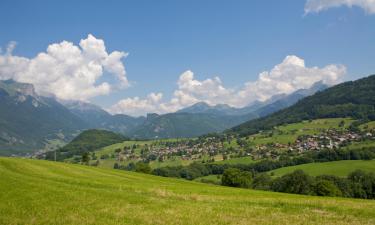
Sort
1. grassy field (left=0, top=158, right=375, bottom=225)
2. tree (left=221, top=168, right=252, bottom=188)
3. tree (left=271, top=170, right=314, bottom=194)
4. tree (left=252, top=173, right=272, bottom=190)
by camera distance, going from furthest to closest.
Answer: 1. tree (left=252, top=173, right=272, bottom=190)
2. tree (left=221, top=168, right=252, bottom=188)
3. tree (left=271, top=170, right=314, bottom=194)
4. grassy field (left=0, top=158, right=375, bottom=225)

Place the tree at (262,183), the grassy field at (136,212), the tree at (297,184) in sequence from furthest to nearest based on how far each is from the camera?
the tree at (262,183) < the tree at (297,184) < the grassy field at (136,212)

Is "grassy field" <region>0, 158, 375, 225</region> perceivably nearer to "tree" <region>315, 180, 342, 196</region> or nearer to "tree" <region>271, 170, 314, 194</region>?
"tree" <region>315, 180, 342, 196</region>

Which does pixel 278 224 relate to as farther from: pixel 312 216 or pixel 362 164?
pixel 362 164

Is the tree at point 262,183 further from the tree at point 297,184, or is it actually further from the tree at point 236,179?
the tree at point 297,184

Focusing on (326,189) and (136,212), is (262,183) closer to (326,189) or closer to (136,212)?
(326,189)

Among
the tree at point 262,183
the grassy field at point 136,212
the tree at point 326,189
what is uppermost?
the grassy field at point 136,212

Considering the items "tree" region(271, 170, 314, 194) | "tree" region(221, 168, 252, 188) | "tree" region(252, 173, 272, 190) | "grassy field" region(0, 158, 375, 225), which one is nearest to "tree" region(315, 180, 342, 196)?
"tree" region(271, 170, 314, 194)

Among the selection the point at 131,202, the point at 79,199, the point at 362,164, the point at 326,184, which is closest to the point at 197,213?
the point at 131,202

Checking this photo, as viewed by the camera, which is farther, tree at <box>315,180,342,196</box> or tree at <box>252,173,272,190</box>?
tree at <box>252,173,272,190</box>

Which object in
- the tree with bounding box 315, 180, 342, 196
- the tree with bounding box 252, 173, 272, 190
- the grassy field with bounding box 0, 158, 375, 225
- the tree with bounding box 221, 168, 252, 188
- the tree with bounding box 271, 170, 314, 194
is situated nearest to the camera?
the grassy field with bounding box 0, 158, 375, 225

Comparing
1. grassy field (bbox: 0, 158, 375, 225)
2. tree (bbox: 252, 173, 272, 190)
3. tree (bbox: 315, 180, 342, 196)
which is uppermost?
grassy field (bbox: 0, 158, 375, 225)

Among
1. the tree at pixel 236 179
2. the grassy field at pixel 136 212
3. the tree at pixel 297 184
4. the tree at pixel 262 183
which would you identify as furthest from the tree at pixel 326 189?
the grassy field at pixel 136 212

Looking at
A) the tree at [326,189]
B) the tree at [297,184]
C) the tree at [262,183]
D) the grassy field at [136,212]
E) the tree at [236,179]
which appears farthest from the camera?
the tree at [262,183]

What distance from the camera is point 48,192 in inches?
1144
